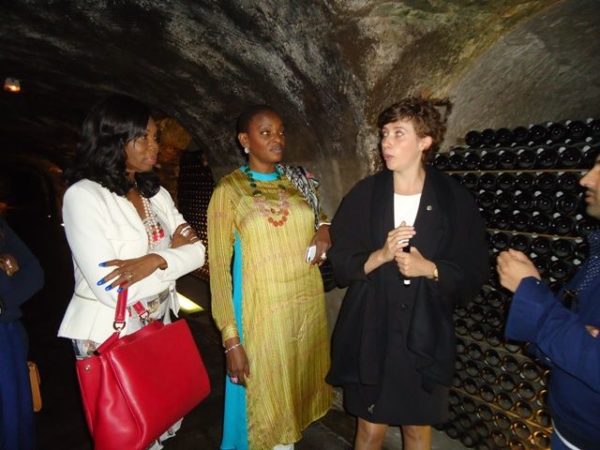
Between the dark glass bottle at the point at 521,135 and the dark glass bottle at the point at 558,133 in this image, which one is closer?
the dark glass bottle at the point at 558,133

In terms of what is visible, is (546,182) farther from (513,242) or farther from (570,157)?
(513,242)

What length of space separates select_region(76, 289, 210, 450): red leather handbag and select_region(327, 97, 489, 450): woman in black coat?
0.83 meters

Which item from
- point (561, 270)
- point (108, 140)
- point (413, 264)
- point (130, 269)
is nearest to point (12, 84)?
point (108, 140)

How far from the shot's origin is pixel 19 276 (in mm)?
1833

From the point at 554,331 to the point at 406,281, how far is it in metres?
0.65

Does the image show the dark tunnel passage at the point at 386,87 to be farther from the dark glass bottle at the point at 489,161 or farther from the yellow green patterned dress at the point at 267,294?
the yellow green patterned dress at the point at 267,294

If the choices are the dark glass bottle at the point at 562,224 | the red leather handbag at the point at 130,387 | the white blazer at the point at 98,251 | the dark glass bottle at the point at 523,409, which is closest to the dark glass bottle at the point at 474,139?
the dark glass bottle at the point at 562,224

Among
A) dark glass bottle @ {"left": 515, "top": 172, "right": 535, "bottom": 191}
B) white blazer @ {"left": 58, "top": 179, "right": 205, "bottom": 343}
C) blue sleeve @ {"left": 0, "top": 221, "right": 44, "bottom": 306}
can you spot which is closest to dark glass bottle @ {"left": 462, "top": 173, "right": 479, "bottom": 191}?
dark glass bottle @ {"left": 515, "top": 172, "right": 535, "bottom": 191}

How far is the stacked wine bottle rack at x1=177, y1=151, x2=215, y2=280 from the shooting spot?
220 inches

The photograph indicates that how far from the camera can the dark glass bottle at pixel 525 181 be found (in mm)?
1959

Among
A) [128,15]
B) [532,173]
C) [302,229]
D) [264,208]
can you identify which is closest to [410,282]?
[302,229]

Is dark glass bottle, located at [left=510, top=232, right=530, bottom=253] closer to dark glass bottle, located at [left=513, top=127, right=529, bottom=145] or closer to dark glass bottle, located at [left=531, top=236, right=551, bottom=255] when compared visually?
dark glass bottle, located at [left=531, top=236, right=551, bottom=255]

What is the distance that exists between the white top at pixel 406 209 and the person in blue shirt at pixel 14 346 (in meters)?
1.96

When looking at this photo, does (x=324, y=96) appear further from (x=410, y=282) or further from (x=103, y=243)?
(x=103, y=243)
